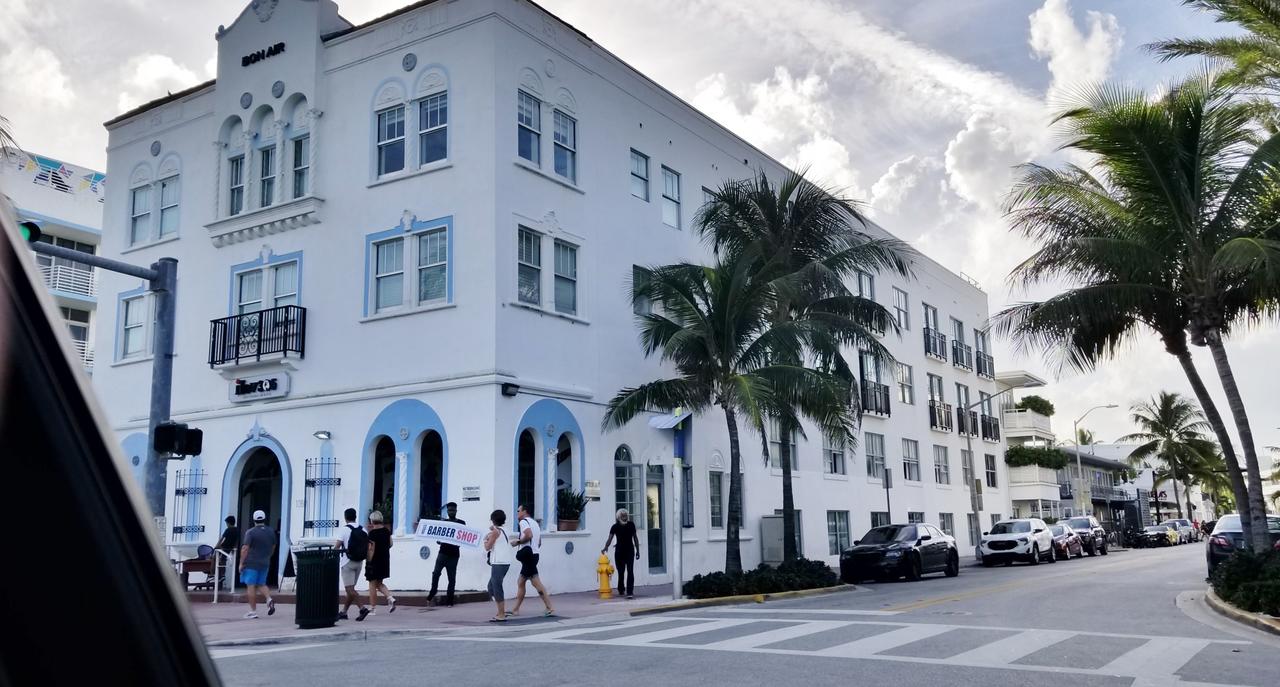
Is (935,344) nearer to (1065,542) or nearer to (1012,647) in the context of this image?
(1065,542)

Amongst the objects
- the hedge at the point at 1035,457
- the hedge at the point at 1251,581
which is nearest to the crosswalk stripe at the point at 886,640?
the hedge at the point at 1251,581

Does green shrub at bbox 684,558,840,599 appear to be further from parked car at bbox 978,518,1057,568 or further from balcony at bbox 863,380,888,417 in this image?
balcony at bbox 863,380,888,417

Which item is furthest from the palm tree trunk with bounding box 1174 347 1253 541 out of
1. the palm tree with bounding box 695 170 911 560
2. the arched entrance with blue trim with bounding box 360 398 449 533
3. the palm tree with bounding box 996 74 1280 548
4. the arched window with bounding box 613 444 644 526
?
the arched entrance with blue trim with bounding box 360 398 449 533

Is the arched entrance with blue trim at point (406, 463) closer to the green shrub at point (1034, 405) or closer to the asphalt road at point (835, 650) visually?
the asphalt road at point (835, 650)

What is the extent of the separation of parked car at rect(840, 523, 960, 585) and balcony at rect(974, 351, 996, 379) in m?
24.1

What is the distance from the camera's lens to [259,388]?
25.6 meters

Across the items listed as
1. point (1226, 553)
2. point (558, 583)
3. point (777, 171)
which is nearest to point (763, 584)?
point (558, 583)

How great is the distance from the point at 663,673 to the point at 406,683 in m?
2.34

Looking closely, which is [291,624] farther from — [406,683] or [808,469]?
[808,469]

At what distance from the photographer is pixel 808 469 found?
3453 cm

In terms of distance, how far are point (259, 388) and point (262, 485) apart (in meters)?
2.75

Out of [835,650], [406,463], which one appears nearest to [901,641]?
[835,650]

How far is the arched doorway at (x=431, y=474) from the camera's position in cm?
2276

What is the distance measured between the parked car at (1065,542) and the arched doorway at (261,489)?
2699 cm
